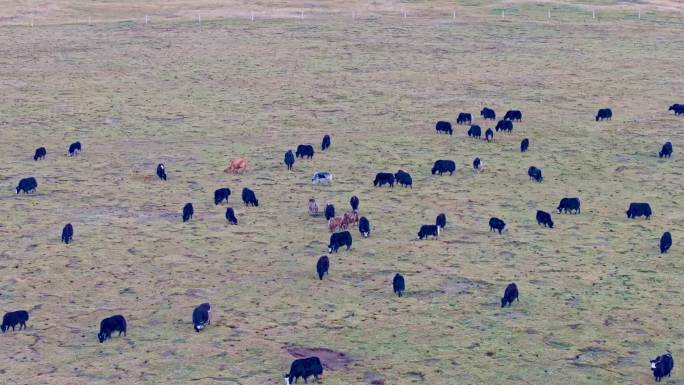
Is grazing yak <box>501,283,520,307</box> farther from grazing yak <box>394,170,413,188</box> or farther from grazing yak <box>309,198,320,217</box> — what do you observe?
grazing yak <box>394,170,413,188</box>

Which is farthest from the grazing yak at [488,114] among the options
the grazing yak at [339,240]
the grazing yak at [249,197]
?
the grazing yak at [339,240]

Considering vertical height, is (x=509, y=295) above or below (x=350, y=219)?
below

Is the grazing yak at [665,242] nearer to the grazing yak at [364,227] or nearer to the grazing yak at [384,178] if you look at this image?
the grazing yak at [364,227]

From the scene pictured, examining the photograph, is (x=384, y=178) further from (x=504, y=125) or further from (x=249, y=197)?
(x=504, y=125)

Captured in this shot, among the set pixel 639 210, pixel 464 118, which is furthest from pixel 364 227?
pixel 464 118

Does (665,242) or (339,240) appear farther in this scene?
(665,242)

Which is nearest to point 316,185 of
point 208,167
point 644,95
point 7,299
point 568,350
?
point 208,167

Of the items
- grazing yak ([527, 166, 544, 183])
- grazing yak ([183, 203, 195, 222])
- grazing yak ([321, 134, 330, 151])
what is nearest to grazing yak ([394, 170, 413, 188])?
grazing yak ([527, 166, 544, 183])
